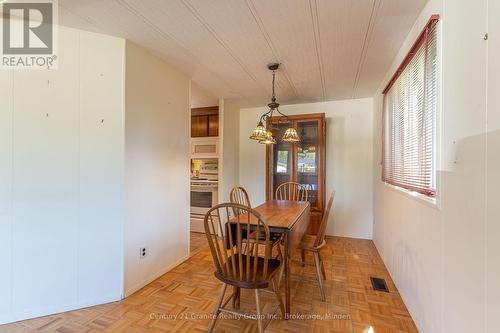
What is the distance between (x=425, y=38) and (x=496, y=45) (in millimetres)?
753

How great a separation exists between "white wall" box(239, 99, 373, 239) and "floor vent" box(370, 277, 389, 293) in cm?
149

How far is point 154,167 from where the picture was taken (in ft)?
8.16

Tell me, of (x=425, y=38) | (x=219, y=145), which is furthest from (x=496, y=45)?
(x=219, y=145)

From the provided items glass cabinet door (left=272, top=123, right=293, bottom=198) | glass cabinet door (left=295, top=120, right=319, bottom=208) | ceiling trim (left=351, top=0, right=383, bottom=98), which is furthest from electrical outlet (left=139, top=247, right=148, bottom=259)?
ceiling trim (left=351, top=0, right=383, bottom=98)

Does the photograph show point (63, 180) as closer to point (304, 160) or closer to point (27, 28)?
point (27, 28)

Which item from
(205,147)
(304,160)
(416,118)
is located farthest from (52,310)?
(304,160)

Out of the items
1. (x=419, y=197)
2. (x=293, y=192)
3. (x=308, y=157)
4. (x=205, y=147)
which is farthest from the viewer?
(x=205, y=147)

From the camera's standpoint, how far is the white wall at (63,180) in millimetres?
1781

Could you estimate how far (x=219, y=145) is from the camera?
13.2 feet

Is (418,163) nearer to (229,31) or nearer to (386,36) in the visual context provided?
(386,36)

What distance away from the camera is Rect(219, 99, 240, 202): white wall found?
13.1 feet

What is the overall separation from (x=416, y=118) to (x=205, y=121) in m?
3.33

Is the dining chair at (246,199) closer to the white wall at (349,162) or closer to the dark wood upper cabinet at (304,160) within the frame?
the dark wood upper cabinet at (304,160)

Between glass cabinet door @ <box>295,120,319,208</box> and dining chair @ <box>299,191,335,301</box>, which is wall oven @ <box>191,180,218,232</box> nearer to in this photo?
glass cabinet door @ <box>295,120,319,208</box>
